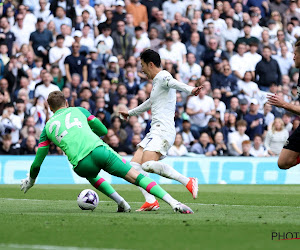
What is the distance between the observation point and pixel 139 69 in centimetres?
2248

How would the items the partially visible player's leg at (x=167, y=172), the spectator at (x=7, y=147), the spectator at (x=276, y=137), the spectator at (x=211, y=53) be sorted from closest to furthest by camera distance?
1. the partially visible player's leg at (x=167, y=172)
2. the spectator at (x=7, y=147)
3. the spectator at (x=276, y=137)
4. the spectator at (x=211, y=53)

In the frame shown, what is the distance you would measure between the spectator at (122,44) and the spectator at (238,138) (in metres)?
4.02

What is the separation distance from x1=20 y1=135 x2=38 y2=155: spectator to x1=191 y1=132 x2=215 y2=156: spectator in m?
4.54

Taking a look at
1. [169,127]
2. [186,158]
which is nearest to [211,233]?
[169,127]

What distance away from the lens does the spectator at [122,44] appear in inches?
878

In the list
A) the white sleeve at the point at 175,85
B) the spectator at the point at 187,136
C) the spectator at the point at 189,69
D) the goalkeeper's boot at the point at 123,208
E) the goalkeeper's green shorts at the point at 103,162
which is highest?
the white sleeve at the point at 175,85

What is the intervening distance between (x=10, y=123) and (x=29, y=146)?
0.79 m

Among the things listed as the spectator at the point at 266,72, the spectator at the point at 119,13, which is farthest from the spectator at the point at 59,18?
the spectator at the point at 266,72

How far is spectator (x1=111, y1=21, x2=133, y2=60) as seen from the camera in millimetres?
22297

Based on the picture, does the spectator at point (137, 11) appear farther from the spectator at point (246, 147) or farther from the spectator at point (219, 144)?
the spectator at point (246, 147)

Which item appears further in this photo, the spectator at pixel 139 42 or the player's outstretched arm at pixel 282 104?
the spectator at pixel 139 42

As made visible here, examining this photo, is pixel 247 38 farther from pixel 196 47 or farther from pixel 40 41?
pixel 40 41

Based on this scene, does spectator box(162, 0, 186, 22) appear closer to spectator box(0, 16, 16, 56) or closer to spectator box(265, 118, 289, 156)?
spectator box(265, 118, 289, 156)

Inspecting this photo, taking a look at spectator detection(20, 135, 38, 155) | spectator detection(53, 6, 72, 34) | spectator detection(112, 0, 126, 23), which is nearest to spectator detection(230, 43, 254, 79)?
spectator detection(112, 0, 126, 23)
